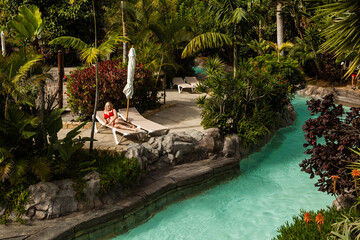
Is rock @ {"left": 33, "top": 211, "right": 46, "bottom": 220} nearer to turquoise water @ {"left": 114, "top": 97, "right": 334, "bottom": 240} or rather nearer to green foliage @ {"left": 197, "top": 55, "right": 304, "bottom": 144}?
turquoise water @ {"left": 114, "top": 97, "right": 334, "bottom": 240}

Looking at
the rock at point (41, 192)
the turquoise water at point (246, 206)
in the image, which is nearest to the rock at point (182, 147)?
the turquoise water at point (246, 206)

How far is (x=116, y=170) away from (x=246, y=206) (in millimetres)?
3230

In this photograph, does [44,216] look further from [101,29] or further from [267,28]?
[267,28]

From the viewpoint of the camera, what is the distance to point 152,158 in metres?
9.50

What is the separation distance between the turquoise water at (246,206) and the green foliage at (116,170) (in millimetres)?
1018

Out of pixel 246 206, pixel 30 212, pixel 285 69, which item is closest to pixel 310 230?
pixel 246 206

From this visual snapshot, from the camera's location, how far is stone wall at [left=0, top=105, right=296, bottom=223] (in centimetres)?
718

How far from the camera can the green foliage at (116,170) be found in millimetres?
7790

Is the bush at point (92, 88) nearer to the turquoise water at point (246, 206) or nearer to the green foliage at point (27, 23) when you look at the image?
the green foliage at point (27, 23)

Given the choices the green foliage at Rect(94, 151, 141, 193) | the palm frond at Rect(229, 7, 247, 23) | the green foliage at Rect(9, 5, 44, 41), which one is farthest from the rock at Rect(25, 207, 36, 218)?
the palm frond at Rect(229, 7, 247, 23)

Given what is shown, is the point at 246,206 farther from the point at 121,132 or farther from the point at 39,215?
the point at 39,215

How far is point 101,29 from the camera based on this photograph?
24.3 meters

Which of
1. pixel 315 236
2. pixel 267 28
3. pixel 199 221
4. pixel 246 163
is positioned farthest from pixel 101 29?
pixel 315 236

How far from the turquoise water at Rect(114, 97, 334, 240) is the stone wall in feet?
2.62
